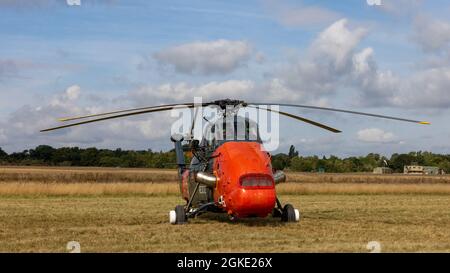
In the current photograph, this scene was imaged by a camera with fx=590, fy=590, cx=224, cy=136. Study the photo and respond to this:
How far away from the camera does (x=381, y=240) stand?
527 inches

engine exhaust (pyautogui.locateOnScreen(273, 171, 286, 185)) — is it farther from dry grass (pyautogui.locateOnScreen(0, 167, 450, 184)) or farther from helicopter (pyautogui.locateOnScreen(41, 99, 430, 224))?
dry grass (pyautogui.locateOnScreen(0, 167, 450, 184))

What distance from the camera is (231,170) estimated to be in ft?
48.8

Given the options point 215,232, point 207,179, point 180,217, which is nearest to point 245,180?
point 215,232

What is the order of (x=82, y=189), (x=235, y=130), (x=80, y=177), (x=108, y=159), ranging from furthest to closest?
(x=108, y=159)
(x=80, y=177)
(x=82, y=189)
(x=235, y=130)

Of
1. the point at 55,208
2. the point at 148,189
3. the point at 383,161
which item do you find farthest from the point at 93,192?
the point at 383,161

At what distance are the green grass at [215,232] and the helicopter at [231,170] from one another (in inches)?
21.0

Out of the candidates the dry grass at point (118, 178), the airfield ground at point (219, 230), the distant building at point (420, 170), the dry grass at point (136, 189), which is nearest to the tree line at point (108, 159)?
the distant building at point (420, 170)

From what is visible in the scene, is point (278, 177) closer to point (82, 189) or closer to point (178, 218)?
point (178, 218)

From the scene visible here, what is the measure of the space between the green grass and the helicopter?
0.53 m

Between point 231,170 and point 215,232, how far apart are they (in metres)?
1.59

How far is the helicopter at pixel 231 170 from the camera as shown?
14.3 metres

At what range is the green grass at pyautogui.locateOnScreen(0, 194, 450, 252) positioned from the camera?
12.3 metres
